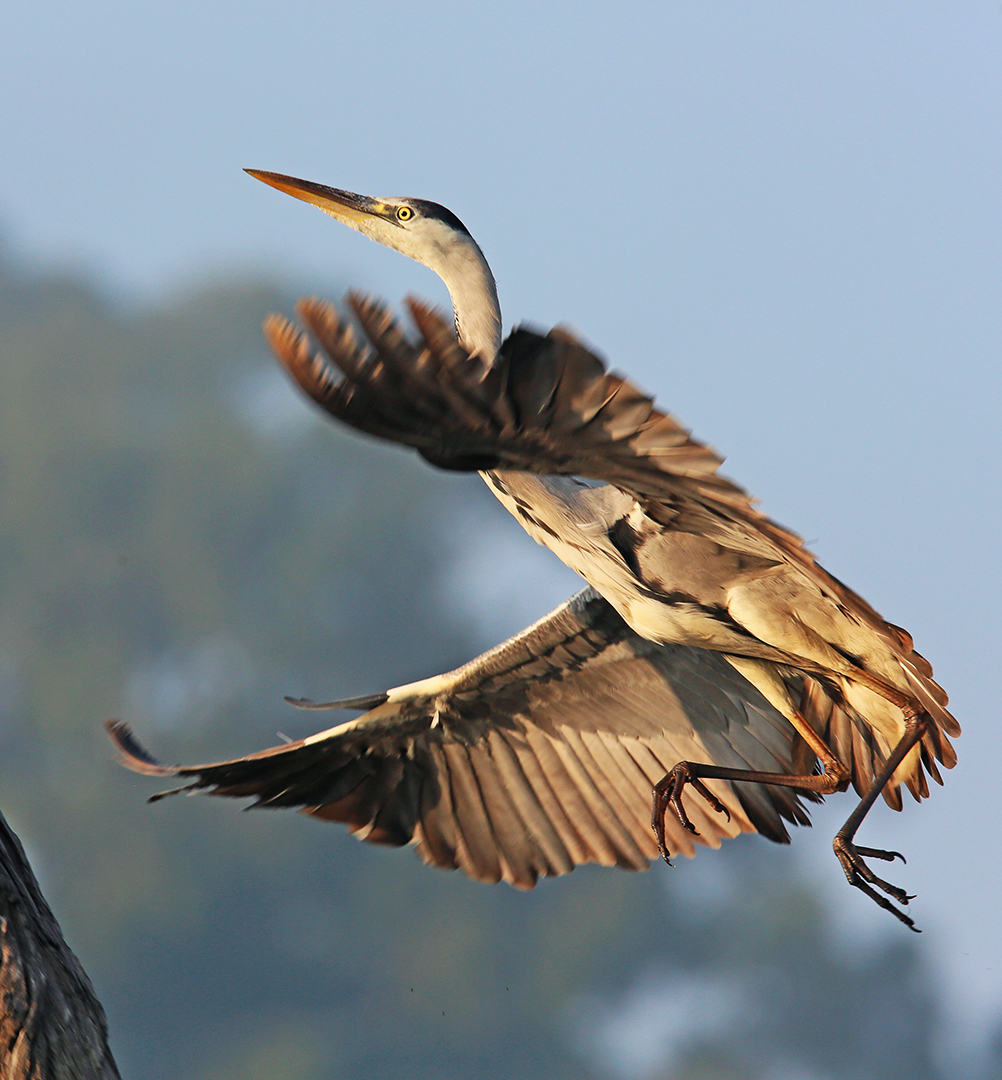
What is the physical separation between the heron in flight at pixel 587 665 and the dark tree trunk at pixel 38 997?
3.59 ft

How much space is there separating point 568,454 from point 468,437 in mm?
269

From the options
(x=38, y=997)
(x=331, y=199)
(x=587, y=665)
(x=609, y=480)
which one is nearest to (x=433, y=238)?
(x=331, y=199)

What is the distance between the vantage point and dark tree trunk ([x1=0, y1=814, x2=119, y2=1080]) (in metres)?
3.64

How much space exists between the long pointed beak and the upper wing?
168 cm

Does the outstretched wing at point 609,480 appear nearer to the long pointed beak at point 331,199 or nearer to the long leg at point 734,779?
the long leg at point 734,779

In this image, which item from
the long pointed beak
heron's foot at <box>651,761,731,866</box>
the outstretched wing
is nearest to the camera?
the outstretched wing

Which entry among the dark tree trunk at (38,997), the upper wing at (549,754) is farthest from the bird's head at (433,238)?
the dark tree trunk at (38,997)

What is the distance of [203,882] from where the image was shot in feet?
152

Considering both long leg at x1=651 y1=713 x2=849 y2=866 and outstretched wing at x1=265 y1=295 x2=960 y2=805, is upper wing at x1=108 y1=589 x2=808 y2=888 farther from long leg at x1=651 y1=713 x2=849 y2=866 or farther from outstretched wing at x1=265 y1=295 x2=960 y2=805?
outstretched wing at x1=265 y1=295 x2=960 y2=805

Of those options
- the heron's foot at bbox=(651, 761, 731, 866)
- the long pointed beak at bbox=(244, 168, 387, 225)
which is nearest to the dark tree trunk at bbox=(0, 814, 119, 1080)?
the heron's foot at bbox=(651, 761, 731, 866)

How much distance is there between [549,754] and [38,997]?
2.66m

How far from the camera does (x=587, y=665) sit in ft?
18.6

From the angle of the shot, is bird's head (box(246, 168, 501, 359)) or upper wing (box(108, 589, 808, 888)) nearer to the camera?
bird's head (box(246, 168, 501, 359))

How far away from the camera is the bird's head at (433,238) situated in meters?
4.89
